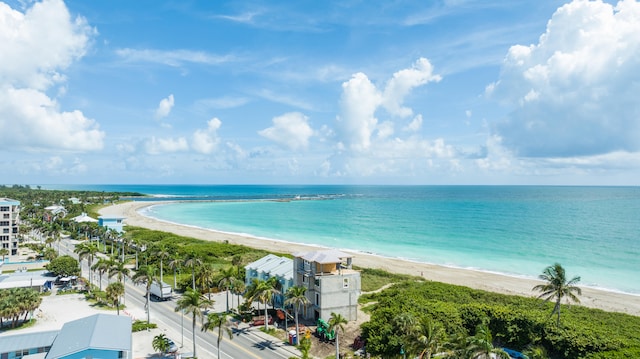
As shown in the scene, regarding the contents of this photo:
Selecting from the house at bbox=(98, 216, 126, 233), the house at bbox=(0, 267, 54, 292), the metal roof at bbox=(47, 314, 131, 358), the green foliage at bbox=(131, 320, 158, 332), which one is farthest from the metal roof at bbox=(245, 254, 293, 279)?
the house at bbox=(98, 216, 126, 233)

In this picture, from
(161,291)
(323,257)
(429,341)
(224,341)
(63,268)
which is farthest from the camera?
(63,268)

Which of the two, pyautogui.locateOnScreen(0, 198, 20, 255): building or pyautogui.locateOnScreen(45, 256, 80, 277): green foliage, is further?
pyautogui.locateOnScreen(0, 198, 20, 255): building

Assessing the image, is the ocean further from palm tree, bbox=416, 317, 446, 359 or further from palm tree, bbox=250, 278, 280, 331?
palm tree, bbox=416, 317, 446, 359

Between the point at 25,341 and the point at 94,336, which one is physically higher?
the point at 94,336

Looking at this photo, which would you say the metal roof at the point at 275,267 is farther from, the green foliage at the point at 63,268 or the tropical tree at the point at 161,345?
the green foliage at the point at 63,268

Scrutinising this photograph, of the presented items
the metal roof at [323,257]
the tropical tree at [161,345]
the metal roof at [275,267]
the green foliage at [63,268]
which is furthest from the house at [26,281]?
the metal roof at [323,257]

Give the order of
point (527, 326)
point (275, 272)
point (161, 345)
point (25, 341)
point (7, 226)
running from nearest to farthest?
point (25, 341) < point (161, 345) < point (527, 326) < point (275, 272) < point (7, 226)

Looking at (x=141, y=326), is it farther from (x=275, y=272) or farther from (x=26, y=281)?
(x=26, y=281)

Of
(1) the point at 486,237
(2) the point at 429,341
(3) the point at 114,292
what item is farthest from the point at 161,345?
(1) the point at 486,237
